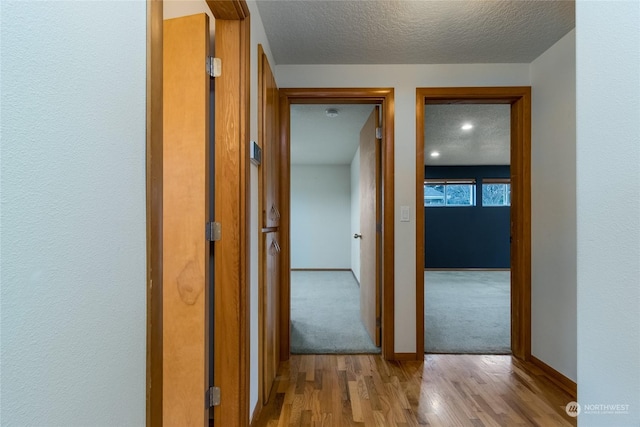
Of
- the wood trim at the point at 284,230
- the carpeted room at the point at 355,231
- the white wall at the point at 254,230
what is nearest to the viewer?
the white wall at the point at 254,230

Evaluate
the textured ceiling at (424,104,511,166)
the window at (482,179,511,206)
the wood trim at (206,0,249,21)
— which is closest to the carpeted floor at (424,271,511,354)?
the window at (482,179,511,206)

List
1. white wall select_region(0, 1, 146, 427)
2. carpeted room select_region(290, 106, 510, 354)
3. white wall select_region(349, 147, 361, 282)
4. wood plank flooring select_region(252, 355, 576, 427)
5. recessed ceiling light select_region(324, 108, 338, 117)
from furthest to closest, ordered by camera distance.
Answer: carpeted room select_region(290, 106, 510, 354) < white wall select_region(349, 147, 361, 282) < recessed ceiling light select_region(324, 108, 338, 117) < wood plank flooring select_region(252, 355, 576, 427) < white wall select_region(0, 1, 146, 427)

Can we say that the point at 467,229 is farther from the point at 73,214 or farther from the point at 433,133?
the point at 73,214

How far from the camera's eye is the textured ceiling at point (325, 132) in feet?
10.4

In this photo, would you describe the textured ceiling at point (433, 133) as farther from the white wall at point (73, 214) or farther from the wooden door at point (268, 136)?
the white wall at point (73, 214)

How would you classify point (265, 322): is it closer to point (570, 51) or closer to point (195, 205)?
point (195, 205)

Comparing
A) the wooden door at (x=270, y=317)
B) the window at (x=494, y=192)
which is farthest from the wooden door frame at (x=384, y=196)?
the window at (x=494, y=192)

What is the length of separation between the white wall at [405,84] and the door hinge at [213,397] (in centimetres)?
144

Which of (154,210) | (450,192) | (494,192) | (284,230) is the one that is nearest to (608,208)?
(154,210)

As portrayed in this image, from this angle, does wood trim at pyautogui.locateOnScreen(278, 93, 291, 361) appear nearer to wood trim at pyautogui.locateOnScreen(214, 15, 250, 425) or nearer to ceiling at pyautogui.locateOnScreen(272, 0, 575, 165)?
ceiling at pyautogui.locateOnScreen(272, 0, 575, 165)

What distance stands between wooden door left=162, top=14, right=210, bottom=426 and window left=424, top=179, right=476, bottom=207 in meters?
5.88

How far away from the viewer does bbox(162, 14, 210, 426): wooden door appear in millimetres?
1312

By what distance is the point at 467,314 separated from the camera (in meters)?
3.46

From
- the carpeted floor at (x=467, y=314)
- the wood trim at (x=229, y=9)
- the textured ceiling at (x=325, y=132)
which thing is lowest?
the carpeted floor at (x=467, y=314)
